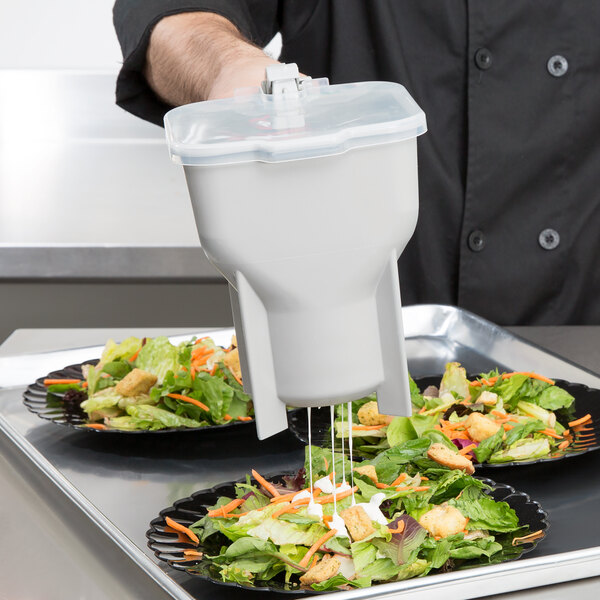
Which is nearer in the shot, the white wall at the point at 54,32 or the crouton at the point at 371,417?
the crouton at the point at 371,417

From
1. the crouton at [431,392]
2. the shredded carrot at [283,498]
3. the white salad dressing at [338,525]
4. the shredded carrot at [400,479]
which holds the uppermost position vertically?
the white salad dressing at [338,525]

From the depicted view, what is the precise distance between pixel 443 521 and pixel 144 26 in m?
0.87

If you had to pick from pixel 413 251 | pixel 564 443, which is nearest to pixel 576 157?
pixel 413 251

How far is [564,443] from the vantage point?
3.50ft

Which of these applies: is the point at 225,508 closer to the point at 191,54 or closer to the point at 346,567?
the point at 346,567

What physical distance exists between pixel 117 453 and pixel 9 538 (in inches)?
9.3

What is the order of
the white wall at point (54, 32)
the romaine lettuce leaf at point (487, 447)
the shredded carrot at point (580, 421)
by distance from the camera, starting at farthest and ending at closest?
the white wall at point (54, 32) < the shredded carrot at point (580, 421) < the romaine lettuce leaf at point (487, 447)

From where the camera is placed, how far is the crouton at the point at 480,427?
1059mm

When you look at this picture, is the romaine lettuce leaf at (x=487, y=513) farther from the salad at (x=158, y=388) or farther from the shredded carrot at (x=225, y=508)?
the salad at (x=158, y=388)

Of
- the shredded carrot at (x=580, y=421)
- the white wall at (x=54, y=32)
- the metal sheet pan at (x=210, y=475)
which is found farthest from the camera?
the white wall at (x=54, y=32)

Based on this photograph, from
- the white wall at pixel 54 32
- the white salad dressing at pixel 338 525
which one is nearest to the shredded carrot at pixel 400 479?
the white salad dressing at pixel 338 525

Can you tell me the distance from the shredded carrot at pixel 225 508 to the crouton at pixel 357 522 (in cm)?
11

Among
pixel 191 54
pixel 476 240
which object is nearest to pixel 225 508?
pixel 191 54

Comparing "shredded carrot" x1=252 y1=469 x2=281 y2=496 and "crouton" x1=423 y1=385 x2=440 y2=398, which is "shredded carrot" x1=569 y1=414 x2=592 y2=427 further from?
"shredded carrot" x1=252 y1=469 x2=281 y2=496
